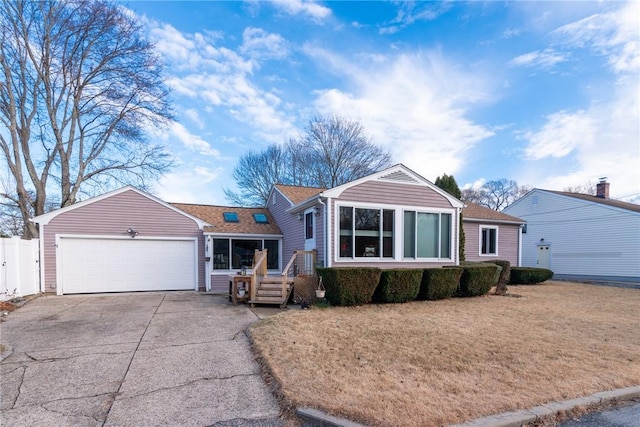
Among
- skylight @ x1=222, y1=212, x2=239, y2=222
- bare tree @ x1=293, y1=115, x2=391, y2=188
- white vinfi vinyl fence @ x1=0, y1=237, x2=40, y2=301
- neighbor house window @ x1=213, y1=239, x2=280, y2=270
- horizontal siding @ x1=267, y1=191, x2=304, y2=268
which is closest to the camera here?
white vinfi vinyl fence @ x1=0, y1=237, x2=40, y2=301

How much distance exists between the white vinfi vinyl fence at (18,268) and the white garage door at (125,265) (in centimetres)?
72

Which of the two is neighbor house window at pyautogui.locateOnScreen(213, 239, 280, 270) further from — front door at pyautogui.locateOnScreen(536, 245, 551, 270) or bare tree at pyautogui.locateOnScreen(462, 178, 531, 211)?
bare tree at pyautogui.locateOnScreen(462, 178, 531, 211)

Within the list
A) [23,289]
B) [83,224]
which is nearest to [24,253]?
[23,289]

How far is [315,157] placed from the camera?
2494cm

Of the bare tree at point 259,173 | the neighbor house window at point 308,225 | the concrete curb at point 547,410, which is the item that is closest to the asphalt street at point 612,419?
the concrete curb at point 547,410

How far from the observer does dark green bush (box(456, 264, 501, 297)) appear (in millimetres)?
10023

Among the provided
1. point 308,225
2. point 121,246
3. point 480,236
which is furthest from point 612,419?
point 480,236

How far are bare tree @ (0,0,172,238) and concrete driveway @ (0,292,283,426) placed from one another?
1080cm

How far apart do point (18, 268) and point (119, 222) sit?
3.07 meters

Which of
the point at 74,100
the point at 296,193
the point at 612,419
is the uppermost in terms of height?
the point at 74,100

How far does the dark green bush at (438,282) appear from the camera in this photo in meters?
9.30

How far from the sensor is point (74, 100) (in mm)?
15539

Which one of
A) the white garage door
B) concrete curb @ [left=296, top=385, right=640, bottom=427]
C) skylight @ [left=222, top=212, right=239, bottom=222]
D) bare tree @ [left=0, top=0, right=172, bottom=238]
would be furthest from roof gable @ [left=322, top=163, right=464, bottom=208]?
bare tree @ [left=0, top=0, right=172, bottom=238]

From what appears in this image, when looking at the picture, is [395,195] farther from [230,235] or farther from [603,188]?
[603,188]
